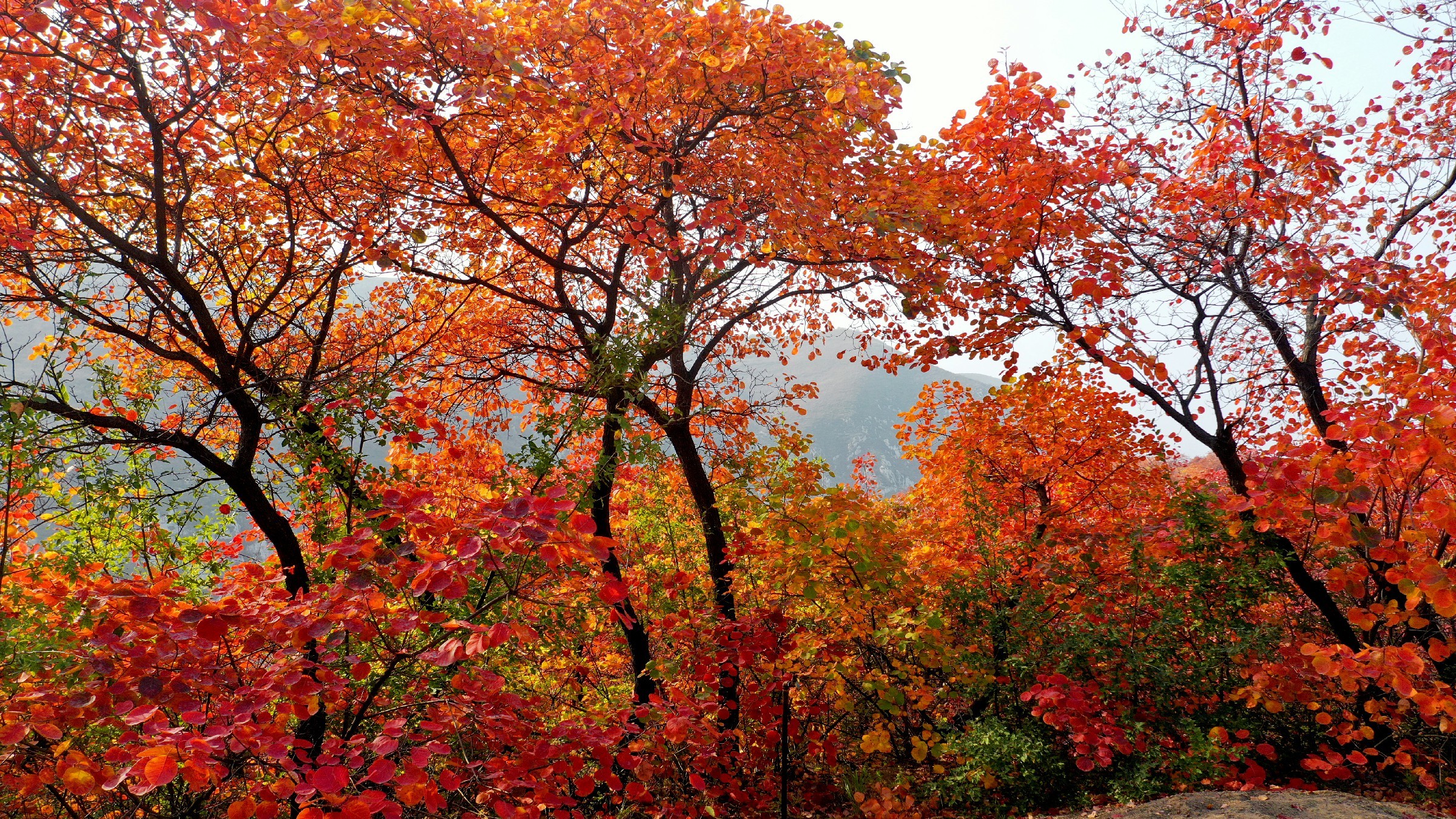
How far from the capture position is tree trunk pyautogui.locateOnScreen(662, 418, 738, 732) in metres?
7.55

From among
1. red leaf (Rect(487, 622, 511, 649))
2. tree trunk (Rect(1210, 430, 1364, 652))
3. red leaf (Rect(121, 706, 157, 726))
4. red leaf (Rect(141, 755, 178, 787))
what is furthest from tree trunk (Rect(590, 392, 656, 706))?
tree trunk (Rect(1210, 430, 1364, 652))

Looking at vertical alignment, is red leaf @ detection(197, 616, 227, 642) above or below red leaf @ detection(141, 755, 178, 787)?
above

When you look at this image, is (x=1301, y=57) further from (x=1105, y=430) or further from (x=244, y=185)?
(x=244, y=185)

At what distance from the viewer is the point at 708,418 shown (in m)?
9.96

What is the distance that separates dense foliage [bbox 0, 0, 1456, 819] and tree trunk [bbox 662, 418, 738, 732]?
0.07 metres

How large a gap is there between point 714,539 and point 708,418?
196 centimetres

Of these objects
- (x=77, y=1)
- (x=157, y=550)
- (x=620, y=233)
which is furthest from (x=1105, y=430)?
(x=77, y=1)

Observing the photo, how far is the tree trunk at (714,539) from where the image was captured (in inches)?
297

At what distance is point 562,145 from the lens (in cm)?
646

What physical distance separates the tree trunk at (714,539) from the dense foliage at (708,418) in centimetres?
7

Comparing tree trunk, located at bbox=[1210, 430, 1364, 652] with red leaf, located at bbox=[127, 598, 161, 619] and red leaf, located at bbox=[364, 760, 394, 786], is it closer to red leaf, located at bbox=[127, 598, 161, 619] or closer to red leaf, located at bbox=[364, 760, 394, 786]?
red leaf, located at bbox=[364, 760, 394, 786]

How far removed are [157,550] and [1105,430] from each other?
39.5 feet

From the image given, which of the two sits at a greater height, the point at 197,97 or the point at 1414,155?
the point at 1414,155

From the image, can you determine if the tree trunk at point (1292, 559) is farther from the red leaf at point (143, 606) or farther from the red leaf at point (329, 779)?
the red leaf at point (143, 606)
